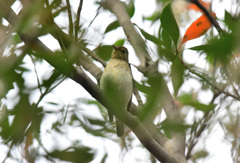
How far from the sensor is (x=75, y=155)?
0.59 metres

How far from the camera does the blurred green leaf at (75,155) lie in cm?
57

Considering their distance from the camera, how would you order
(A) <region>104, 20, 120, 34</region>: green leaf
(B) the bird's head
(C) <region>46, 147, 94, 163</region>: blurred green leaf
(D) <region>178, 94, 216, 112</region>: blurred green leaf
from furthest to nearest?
(B) the bird's head → (A) <region>104, 20, 120, 34</region>: green leaf → (D) <region>178, 94, 216, 112</region>: blurred green leaf → (C) <region>46, 147, 94, 163</region>: blurred green leaf

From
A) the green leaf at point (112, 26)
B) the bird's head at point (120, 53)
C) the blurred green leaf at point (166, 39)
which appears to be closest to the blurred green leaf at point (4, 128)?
the blurred green leaf at point (166, 39)

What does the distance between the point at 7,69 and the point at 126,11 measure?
5.53 feet

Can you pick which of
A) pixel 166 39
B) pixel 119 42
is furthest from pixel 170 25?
pixel 119 42

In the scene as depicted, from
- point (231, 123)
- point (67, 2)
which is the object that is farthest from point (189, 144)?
point (67, 2)

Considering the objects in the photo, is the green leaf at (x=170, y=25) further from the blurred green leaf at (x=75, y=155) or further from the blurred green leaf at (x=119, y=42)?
the blurred green leaf at (x=119, y=42)

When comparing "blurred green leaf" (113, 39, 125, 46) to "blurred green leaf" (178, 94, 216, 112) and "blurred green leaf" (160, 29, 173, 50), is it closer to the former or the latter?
"blurred green leaf" (160, 29, 173, 50)

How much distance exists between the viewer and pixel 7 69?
58cm

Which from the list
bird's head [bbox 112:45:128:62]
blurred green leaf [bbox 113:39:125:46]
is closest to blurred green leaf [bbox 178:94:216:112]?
blurred green leaf [bbox 113:39:125:46]

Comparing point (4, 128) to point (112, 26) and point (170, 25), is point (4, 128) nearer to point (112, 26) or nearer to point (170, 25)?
point (170, 25)

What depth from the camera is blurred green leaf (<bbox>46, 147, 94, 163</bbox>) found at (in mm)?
572

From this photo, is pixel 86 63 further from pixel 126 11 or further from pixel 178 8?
pixel 178 8

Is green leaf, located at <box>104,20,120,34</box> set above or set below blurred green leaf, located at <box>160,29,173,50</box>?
above
